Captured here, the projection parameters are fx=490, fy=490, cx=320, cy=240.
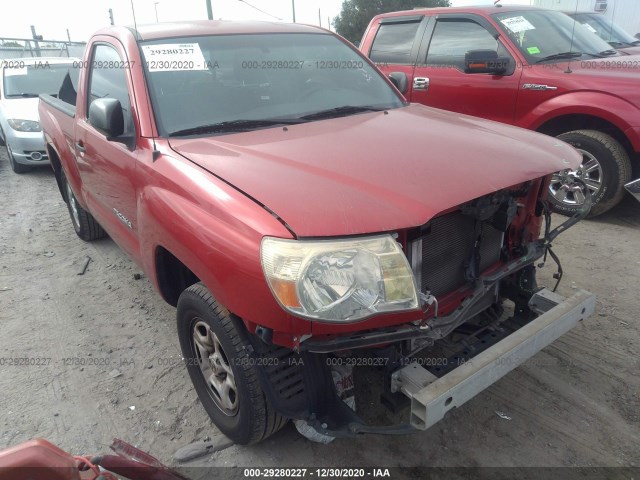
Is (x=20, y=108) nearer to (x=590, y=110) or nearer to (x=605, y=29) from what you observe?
(x=590, y=110)

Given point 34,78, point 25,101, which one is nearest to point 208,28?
point 25,101

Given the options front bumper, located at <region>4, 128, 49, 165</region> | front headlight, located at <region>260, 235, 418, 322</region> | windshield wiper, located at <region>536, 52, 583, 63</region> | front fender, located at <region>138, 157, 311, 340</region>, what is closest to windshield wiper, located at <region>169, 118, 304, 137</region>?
front fender, located at <region>138, 157, 311, 340</region>

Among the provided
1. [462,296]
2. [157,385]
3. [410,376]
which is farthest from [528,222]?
[157,385]

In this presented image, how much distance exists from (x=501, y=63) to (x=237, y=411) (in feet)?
13.7

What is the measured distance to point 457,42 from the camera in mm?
5402

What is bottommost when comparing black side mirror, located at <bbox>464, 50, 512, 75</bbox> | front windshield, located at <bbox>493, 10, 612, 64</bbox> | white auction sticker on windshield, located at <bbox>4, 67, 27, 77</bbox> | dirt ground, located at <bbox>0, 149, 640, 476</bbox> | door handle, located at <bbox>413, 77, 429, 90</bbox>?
dirt ground, located at <bbox>0, 149, 640, 476</bbox>

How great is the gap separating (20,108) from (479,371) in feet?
26.4

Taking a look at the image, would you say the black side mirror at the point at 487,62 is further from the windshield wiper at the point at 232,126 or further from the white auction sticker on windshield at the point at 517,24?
the windshield wiper at the point at 232,126

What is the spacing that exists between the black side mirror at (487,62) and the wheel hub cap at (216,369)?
391 cm

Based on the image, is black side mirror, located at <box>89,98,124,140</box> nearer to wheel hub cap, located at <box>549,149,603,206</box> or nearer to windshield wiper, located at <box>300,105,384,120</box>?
windshield wiper, located at <box>300,105,384,120</box>

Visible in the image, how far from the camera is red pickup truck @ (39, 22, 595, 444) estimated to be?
5.67ft

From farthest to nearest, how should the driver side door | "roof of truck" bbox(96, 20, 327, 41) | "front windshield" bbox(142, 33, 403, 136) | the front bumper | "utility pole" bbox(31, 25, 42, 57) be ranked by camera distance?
"utility pole" bbox(31, 25, 42, 57) → the front bumper → the driver side door → "roof of truck" bbox(96, 20, 327, 41) → "front windshield" bbox(142, 33, 403, 136)

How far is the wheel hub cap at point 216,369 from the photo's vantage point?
7.41 ft

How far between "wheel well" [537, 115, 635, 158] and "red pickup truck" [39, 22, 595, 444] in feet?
7.91
